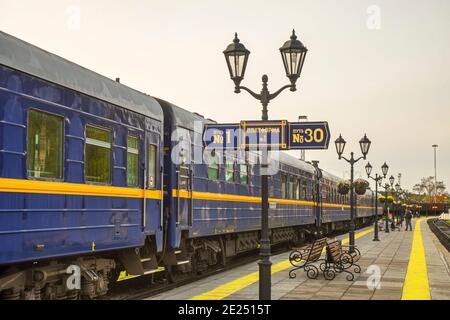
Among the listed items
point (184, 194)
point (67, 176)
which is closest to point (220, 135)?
point (67, 176)

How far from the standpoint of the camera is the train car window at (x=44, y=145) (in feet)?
26.9

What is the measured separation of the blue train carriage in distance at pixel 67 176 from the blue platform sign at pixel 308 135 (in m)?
3.15

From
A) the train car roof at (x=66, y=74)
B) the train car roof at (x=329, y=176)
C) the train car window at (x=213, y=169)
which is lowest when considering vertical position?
the train car window at (x=213, y=169)

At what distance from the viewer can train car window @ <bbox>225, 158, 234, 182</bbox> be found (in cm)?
1656

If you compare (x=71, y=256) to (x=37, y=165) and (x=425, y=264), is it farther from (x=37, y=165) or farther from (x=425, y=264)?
(x=425, y=264)

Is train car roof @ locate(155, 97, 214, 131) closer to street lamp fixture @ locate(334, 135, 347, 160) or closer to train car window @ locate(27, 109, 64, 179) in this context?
train car window @ locate(27, 109, 64, 179)

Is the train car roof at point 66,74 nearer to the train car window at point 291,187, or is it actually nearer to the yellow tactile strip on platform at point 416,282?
the yellow tactile strip on platform at point 416,282

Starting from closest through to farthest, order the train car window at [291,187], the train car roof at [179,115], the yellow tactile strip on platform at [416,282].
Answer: the yellow tactile strip on platform at [416,282] → the train car roof at [179,115] → the train car window at [291,187]

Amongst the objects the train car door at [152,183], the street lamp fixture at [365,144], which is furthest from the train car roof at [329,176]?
the train car door at [152,183]

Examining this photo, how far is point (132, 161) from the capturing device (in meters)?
11.4

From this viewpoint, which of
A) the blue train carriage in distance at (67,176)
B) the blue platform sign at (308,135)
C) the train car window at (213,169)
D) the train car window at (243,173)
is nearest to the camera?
the blue train carriage in distance at (67,176)

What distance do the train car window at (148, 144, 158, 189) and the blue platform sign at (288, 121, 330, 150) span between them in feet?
12.4
